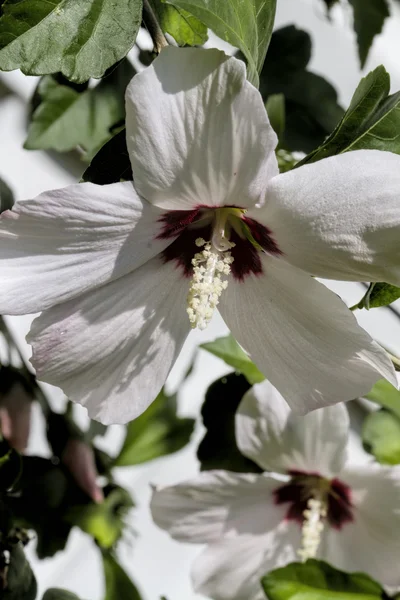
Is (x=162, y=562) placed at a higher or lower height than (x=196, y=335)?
lower

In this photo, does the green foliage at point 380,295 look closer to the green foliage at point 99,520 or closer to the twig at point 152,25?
the twig at point 152,25

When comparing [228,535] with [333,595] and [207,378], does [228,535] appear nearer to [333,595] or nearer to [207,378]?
[333,595]

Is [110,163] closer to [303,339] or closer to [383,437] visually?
[303,339]

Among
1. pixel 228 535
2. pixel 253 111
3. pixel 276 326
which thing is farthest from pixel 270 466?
pixel 253 111

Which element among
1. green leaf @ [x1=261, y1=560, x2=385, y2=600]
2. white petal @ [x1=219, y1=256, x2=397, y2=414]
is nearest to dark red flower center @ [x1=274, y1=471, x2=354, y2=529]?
green leaf @ [x1=261, y1=560, x2=385, y2=600]

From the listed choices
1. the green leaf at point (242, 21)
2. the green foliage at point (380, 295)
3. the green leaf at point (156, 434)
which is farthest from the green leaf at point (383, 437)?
the green leaf at point (242, 21)

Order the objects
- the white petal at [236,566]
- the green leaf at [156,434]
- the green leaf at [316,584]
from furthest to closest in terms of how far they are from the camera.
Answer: the green leaf at [156,434] < the white petal at [236,566] < the green leaf at [316,584]

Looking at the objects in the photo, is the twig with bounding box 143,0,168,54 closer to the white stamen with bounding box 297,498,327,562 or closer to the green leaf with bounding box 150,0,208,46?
the green leaf with bounding box 150,0,208,46
